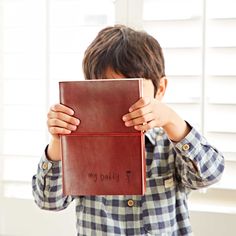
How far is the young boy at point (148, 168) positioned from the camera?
0.69 metres

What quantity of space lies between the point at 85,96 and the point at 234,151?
0.43 metres

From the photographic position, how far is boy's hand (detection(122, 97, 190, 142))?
605 mm

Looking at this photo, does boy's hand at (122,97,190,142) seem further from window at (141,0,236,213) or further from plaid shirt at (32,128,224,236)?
window at (141,0,236,213)

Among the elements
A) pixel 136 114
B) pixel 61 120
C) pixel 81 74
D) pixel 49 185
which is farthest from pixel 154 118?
pixel 81 74

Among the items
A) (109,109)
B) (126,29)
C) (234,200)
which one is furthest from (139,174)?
(234,200)

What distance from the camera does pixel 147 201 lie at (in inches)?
29.4

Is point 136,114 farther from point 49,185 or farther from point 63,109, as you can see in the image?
point 49,185

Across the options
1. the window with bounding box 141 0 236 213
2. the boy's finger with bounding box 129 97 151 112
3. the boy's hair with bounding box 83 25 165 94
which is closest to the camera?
the boy's finger with bounding box 129 97 151 112

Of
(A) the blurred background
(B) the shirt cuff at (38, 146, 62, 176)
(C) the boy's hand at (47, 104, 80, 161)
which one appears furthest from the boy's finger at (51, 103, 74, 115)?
(A) the blurred background

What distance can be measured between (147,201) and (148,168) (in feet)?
0.19

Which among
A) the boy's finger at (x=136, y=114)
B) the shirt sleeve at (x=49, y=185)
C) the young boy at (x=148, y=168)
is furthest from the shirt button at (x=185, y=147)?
the shirt sleeve at (x=49, y=185)

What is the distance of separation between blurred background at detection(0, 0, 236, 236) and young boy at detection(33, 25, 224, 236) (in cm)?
18

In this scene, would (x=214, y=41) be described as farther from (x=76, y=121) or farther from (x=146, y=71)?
(x=76, y=121)

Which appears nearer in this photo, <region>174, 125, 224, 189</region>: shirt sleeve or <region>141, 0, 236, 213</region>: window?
<region>174, 125, 224, 189</region>: shirt sleeve
